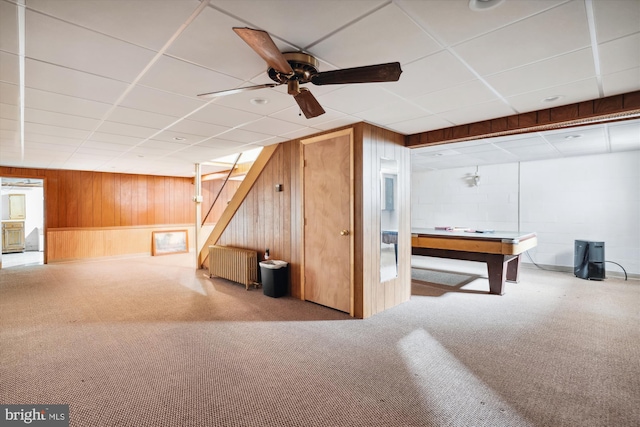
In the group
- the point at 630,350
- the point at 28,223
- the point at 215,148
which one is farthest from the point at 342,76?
the point at 28,223

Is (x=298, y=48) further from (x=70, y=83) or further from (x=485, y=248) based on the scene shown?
(x=485, y=248)

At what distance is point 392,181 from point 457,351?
2.22 m

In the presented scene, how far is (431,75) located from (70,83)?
2975 millimetres

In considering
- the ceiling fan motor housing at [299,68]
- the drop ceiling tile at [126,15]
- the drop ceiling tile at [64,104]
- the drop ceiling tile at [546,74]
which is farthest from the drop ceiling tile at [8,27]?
the drop ceiling tile at [546,74]

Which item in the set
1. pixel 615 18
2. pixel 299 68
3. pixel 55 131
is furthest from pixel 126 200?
pixel 615 18

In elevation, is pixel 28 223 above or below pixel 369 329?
above

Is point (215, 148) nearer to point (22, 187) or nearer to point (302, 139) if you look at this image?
point (302, 139)

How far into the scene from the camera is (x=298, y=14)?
167 cm

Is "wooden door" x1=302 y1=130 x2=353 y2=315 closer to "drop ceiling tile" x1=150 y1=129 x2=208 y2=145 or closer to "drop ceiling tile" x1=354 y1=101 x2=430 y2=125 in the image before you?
"drop ceiling tile" x1=354 y1=101 x2=430 y2=125

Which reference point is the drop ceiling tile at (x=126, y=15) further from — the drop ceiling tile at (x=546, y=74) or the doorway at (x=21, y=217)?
the doorway at (x=21, y=217)

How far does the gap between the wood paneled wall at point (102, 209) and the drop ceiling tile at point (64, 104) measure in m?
6.08

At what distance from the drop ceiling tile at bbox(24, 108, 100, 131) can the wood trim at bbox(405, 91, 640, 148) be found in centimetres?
432

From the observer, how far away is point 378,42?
1952mm

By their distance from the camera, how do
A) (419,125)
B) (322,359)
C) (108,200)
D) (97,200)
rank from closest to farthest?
1. (322,359)
2. (419,125)
3. (97,200)
4. (108,200)
